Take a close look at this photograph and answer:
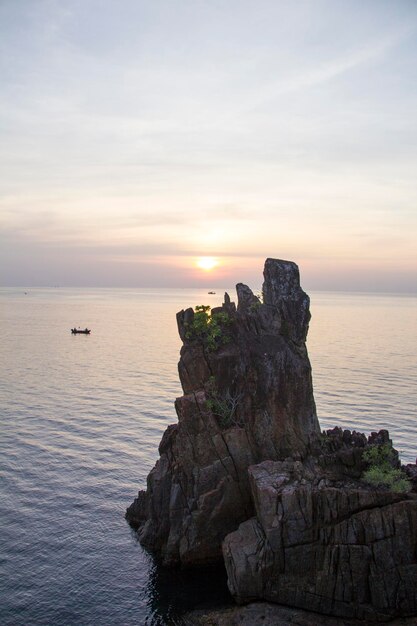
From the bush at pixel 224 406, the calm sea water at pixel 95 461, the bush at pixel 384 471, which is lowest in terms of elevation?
the calm sea water at pixel 95 461

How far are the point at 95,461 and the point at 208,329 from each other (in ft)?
83.0

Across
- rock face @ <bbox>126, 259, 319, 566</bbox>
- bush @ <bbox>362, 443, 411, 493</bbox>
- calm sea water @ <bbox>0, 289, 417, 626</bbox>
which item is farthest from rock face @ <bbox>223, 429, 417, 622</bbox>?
rock face @ <bbox>126, 259, 319, 566</bbox>

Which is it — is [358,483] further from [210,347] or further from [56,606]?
[56,606]

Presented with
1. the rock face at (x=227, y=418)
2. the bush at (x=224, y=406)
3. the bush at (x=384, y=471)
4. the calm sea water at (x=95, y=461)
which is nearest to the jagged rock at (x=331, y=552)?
the bush at (x=384, y=471)

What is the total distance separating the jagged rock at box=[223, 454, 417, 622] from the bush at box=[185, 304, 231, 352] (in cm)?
1413

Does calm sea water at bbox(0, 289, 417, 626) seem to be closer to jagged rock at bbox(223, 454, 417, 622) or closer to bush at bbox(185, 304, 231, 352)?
jagged rock at bbox(223, 454, 417, 622)

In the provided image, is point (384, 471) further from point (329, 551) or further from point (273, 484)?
point (273, 484)

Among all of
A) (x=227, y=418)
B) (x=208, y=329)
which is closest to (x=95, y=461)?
(x=227, y=418)

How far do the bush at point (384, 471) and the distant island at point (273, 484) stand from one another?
10cm

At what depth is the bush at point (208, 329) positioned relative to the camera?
48.6 m

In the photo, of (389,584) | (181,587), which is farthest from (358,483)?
(181,587)

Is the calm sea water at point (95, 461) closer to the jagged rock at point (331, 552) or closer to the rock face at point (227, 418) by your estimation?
the rock face at point (227, 418)

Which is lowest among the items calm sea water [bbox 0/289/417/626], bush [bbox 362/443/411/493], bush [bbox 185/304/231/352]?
calm sea water [bbox 0/289/417/626]

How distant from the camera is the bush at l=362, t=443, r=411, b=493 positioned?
38156mm
